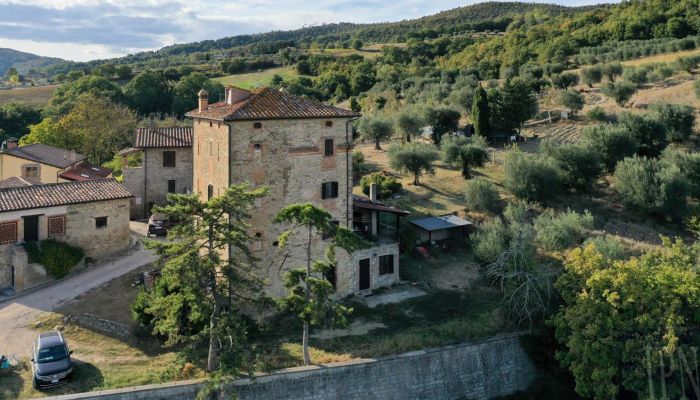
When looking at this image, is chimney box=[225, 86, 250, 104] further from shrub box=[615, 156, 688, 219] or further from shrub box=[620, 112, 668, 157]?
shrub box=[620, 112, 668, 157]

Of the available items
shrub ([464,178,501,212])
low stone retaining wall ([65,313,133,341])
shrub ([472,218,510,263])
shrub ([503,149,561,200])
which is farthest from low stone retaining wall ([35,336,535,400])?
shrub ([503,149,561,200])

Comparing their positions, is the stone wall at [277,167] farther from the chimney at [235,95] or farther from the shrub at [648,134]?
the shrub at [648,134]

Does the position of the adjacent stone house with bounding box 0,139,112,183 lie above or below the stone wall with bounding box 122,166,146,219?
above

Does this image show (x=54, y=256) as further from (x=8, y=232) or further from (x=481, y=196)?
(x=481, y=196)

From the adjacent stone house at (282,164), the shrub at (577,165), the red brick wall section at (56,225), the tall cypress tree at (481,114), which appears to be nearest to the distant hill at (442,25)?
the tall cypress tree at (481,114)

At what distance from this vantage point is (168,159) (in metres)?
35.7

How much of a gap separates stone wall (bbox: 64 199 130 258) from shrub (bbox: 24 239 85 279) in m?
0.58

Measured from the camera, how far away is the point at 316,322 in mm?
18391

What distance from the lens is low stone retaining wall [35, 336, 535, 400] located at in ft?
58.1

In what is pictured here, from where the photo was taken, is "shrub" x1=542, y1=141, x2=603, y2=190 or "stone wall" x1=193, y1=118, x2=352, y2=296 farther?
"shrub" x1=542, y1=141, x2=603, y2=190

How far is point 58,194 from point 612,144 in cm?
3756

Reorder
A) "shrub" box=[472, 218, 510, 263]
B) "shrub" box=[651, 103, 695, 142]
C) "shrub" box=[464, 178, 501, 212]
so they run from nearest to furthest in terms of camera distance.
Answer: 1. "shrub" box=[472, 218, 510, 263]
2. "shrub" box=[464, 178, 501, 212]
3. "shrub" box=[651, 103, 695, 142]

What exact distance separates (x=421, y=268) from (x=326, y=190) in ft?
23.9

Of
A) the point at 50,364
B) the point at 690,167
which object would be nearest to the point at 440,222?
the point at 690,167
